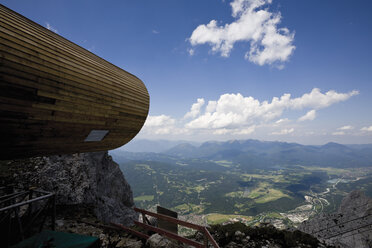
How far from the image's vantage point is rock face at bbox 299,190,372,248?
1130 centimetres

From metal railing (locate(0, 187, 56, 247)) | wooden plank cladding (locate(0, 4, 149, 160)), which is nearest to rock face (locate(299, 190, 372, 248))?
metal railing (locate(0, 187, 56, 247))

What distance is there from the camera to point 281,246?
8.09m

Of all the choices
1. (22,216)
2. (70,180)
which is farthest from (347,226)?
(22,216)

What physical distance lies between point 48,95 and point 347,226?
23038 mm

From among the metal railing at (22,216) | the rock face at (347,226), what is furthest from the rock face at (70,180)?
the rock face at (347,226)

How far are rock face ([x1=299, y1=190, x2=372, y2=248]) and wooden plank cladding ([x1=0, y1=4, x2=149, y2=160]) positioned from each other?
17.9 metres

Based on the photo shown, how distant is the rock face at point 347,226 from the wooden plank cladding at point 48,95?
17.9m

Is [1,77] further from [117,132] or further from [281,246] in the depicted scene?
[281,246]

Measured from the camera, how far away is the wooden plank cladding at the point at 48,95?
548 centimetres

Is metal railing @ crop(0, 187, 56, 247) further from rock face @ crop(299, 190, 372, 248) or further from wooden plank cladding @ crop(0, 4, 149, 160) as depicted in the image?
rock face @ crop(299, 190, 372, 248)

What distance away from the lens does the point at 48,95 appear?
639cm

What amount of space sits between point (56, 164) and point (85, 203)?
424 cm

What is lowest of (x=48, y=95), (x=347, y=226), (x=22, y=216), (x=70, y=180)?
(x=347, y=226)

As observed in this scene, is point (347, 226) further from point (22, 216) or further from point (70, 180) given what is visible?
point (22, 216)
